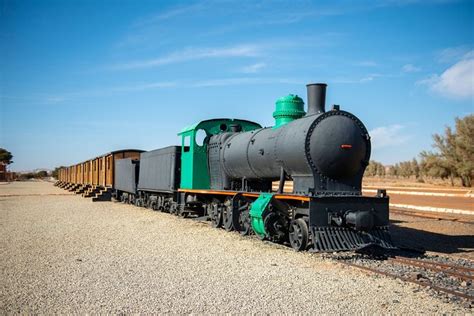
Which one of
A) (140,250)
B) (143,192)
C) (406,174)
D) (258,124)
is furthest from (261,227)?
(406,174)

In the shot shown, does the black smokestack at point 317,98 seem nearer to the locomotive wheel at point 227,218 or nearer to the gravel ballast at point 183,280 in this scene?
the gravel ballast at point 183,280

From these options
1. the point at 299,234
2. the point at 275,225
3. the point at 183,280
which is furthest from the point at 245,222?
the point at 183,280

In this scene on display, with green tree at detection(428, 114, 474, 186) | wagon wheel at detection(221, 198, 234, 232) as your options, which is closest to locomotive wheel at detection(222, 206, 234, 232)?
wagon wheel at detection(221, 198, 234, 232)

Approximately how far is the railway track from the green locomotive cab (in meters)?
7.34

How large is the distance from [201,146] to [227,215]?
3410mm

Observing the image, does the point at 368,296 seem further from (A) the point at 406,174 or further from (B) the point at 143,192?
(A) the point at 406,174

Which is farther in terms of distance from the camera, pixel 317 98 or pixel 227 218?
pixel 227 218

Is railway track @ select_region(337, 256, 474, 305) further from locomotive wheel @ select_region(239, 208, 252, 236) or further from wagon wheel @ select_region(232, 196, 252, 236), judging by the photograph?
wagon wheel @ select_region(232, 196, 252, 236)

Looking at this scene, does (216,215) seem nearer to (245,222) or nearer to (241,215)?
(241,215)

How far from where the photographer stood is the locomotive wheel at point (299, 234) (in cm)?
945

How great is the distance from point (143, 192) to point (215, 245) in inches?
540

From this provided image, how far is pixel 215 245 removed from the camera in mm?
10547

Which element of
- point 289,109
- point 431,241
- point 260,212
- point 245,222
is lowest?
point 431,241

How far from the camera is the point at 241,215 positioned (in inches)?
489
